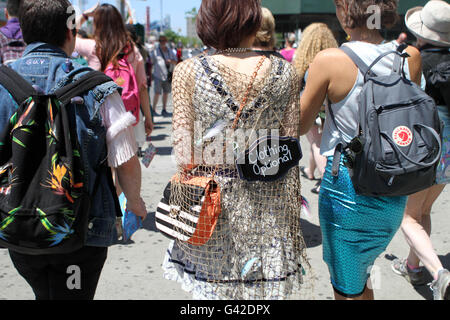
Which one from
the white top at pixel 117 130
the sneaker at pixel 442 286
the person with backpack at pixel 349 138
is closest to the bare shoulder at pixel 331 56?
the person with backpack at pixel 349 138

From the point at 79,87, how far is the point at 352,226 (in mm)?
1391

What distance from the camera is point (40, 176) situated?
1715mm

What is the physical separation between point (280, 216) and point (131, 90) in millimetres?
2634

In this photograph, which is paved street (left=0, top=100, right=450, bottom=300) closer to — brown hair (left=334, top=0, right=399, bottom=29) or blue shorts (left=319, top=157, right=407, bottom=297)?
blue shorts (left=319, top=157, right=407, bottom=297)

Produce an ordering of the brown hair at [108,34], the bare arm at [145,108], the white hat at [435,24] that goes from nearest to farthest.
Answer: the white hat at [435,24], the brown hair at [108,34], the bare arm at [145,108]

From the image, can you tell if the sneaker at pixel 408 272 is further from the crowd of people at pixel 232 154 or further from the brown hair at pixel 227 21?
the brown hair at pixel 227 21

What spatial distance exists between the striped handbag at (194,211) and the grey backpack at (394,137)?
0.67 metres

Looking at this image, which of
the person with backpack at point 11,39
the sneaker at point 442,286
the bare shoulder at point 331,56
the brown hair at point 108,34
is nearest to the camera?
the bare shoulder at point 331,56

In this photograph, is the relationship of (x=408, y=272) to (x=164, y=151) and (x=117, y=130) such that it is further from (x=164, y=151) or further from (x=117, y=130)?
(x=164, y=151)

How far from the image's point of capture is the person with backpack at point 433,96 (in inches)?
112

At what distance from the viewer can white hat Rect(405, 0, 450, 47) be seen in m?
3.00

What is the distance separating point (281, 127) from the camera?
2035 mm

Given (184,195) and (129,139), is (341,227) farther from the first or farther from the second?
(129,139)
